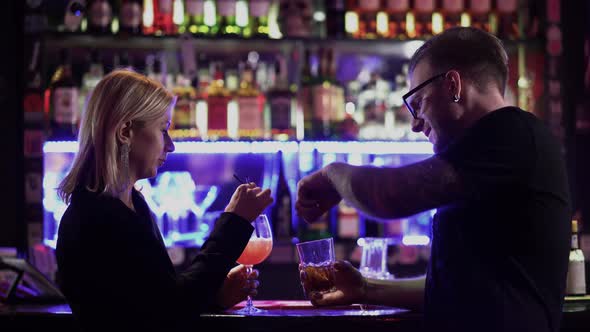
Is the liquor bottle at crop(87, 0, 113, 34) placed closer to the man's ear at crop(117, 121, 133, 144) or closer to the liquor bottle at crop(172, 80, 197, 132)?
the liquor bottle at crop(172, 80, 197, 132)

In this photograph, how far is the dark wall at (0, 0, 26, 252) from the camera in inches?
154

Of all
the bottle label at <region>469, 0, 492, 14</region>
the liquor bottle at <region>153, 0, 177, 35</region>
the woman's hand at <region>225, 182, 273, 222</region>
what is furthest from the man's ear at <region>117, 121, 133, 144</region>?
the bottle label at <region>469, 0, 492, 14</region>

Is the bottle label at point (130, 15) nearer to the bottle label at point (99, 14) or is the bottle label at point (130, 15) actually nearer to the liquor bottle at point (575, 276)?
the bottle label at point (99, 14)

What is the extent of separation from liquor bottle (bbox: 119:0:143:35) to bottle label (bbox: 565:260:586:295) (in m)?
2.57

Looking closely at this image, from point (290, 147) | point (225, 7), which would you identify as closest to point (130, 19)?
point (225, 7)

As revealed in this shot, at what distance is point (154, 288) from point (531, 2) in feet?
10.8

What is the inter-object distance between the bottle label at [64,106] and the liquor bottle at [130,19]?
430 millimetres

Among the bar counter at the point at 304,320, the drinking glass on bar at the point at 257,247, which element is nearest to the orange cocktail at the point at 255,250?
the drinking glass on bar at the point at 257,247

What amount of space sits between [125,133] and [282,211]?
2272 millimetres

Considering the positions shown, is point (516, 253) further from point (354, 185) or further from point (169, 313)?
→ point (169, 313)

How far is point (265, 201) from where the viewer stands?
191 cm

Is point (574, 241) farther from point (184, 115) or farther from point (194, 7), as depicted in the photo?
point (194, 7)

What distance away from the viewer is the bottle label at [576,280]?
2291 mm

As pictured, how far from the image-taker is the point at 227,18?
417 centimetres
